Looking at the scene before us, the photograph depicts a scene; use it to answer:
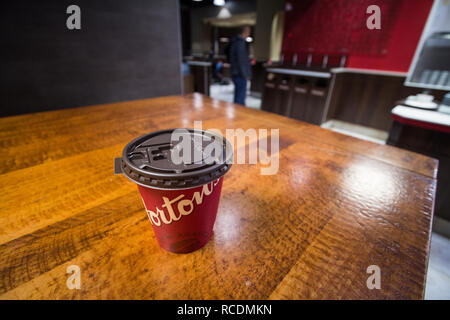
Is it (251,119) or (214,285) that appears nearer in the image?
(214,285)

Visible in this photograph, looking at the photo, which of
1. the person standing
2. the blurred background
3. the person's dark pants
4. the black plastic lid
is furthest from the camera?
the person's dark pants

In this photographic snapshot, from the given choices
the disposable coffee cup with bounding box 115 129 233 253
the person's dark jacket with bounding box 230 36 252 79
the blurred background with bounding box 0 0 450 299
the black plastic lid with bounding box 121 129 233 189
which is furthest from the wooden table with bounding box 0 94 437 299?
the person's dark jacket with bounding box 230 36 252 79

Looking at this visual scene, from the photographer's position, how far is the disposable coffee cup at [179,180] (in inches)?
13.3

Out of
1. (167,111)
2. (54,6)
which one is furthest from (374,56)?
(54,6)

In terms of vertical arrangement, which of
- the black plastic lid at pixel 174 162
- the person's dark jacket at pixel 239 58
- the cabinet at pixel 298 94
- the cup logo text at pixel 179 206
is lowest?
the cabinet at pixel 298 94

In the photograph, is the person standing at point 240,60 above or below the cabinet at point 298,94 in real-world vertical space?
above

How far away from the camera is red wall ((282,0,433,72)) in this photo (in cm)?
332

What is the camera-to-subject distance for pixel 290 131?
1.14 m

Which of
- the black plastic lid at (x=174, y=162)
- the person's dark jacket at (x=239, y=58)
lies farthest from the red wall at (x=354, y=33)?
the black plastic lid at (x=174, y=162)

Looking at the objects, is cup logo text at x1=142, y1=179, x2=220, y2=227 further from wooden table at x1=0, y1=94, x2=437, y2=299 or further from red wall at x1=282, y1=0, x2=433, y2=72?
red wall at x1=282, y1=0, x2=433, y2=72

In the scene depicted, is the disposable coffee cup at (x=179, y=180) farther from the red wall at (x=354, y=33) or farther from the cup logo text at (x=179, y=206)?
the red wall at (x=354, y=33)

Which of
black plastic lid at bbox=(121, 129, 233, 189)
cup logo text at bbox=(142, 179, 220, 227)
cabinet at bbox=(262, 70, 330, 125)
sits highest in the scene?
black plastic lid at bbox=(121, 129, 233, 189)

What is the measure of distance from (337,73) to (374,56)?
757 millimetres
